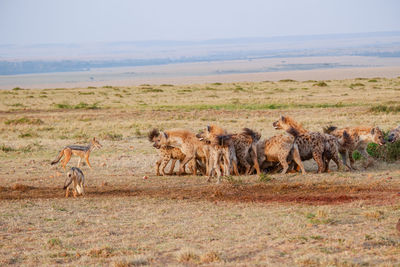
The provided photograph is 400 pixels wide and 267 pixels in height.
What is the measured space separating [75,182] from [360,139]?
5743 millimetres

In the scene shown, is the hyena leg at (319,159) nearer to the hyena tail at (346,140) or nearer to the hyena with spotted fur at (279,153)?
the hyena with spotted fur at (279,153)

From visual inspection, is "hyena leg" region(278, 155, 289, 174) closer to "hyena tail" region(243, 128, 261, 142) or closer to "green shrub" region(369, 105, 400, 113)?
"hyena tail" region(243, 128, 261, 142)

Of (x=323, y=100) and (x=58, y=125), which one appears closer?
(x=58, y=125)

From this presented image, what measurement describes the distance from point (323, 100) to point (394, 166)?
1791 cm

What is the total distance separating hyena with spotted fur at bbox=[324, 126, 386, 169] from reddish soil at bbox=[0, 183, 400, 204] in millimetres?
1831

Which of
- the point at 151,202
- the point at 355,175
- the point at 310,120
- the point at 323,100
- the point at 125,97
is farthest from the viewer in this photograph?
the point at 125,97

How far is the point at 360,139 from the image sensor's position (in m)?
12.3

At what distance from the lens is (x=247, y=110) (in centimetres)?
2647

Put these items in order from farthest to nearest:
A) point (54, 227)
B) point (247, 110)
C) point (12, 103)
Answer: point (12, 103) < point (247, 110) < point (54, 227)

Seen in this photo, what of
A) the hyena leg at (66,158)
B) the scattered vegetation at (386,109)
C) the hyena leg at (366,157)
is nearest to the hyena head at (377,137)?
the hyena leg at (366,157)

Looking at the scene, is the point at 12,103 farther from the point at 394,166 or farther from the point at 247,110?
the point at 394,166

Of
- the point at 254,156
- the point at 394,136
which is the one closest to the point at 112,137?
the point at 254,156

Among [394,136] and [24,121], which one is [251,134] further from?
[24,121]

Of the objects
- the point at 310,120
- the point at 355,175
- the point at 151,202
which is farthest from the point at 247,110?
the point at 151,202
